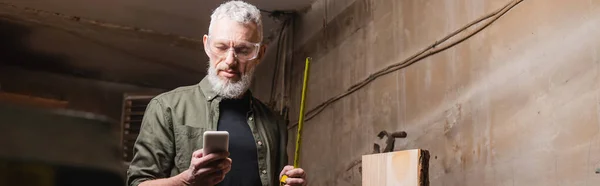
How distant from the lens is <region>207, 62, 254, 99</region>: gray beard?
1.38 m

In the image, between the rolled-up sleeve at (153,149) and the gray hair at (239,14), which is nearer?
the rolled-up sleeve at (153,149)

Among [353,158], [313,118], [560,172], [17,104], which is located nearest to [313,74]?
[313,118]

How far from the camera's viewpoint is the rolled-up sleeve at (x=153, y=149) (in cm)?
125

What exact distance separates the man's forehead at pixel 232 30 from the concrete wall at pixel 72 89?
82.7 inches

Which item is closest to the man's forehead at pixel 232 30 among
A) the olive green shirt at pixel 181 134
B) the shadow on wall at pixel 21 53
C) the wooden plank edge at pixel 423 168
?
the olive green shirt at pixel 181 134

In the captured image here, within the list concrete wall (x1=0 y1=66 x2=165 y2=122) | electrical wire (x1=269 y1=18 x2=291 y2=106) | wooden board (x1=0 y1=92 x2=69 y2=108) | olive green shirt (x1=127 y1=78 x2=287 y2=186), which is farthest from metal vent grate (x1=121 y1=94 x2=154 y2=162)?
olive green shirt (x1=127 y1=78 x2=287 y2=186)

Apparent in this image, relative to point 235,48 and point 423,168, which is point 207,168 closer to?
point 235,48

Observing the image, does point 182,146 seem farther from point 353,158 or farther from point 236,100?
point 353,158

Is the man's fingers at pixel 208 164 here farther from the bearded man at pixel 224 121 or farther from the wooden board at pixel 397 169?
the wooden board at pixel 397 169

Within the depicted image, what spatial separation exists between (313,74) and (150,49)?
1174 millimetres

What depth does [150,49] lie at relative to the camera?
3229 millimetres

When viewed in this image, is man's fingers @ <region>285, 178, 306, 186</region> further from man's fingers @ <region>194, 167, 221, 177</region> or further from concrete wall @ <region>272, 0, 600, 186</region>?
concrete wall @ <region>272, 0, 600, 186</region>

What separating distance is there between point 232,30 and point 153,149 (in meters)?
0.32

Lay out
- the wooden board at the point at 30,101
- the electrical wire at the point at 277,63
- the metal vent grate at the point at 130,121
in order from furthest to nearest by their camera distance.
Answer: the metal vent grate at the point at 130,121 < the wooden board at the point at 30,101 < the electrical wire at the point at 277,63
